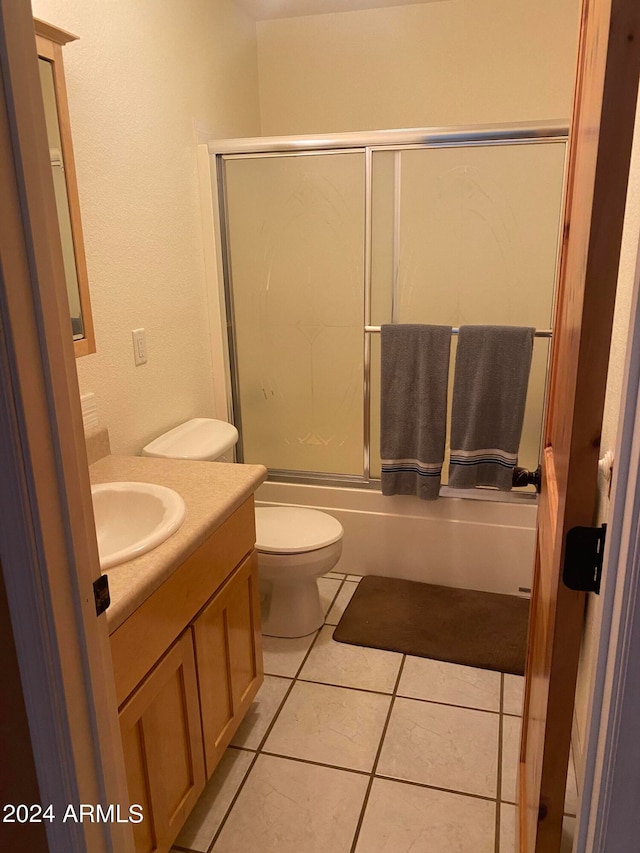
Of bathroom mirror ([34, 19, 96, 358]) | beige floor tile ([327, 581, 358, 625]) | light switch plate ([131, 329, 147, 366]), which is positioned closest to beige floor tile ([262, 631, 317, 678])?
beige floor tile ([327, 581, 358, 625])

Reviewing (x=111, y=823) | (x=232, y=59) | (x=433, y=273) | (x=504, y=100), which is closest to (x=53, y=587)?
(x=111, y=823)

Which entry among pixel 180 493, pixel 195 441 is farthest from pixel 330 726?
pixel 195 441

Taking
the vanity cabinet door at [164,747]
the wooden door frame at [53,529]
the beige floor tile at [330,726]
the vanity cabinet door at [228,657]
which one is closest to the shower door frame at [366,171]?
the beige floor tile at [330,726]

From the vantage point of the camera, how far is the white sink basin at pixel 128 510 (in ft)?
5.28

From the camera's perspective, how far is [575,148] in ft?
3.95

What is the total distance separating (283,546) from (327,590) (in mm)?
578

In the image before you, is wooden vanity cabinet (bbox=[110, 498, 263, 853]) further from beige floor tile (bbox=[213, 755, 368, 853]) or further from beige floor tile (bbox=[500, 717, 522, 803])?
beige floor tile (bbox=[500, 717, 522, 803])

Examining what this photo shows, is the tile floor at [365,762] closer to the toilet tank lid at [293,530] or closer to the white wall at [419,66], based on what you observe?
the toilet tank lid at [293,530]

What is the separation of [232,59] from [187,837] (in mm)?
2993

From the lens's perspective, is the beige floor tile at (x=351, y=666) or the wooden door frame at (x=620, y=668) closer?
the wooden door frame at (x=620, y=668)

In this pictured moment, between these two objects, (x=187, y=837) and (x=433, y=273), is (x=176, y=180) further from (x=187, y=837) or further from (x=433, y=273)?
(x=187, y=837)

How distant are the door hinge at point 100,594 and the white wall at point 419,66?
2922 mm

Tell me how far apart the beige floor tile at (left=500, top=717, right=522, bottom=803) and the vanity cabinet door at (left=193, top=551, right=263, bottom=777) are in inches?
30.3

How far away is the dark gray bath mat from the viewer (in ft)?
7.70
